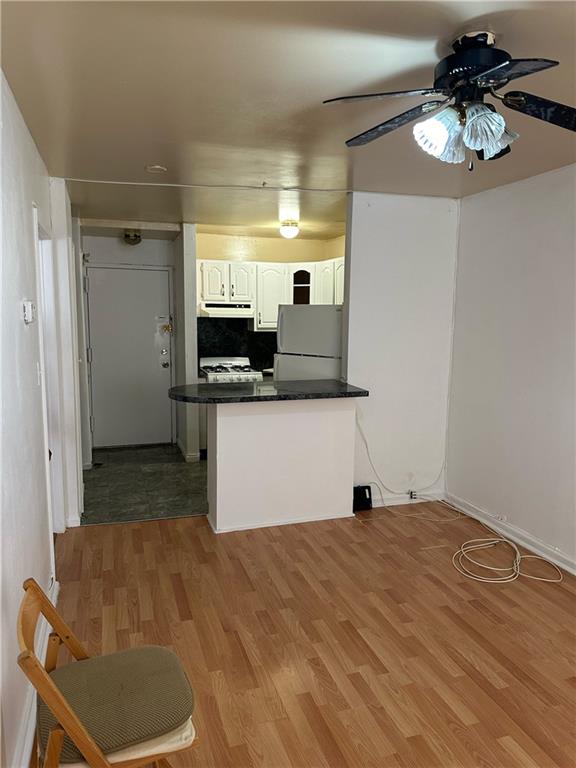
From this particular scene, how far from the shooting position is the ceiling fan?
1.58 metres

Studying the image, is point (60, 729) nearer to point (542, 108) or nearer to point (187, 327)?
point (542, 108)

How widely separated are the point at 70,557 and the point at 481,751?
2.49 m

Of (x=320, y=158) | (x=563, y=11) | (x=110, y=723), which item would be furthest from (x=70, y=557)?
(x=563, y=11)

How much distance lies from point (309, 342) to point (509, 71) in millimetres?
3084

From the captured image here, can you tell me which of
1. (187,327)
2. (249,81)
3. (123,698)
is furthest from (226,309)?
(123,698)

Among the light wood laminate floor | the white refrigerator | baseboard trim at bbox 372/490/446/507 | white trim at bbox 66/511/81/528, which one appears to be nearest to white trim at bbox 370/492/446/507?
baseboard trim at bbox 372/490/446/507

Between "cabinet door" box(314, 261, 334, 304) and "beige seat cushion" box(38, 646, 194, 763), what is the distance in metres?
4.37

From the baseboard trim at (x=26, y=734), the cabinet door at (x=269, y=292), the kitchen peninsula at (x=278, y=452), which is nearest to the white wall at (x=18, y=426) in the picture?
the baseboard trim at (x=26, y=734)

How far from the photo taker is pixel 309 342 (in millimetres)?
4473

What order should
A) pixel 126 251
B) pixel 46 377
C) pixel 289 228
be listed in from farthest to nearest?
pixel 126 251 < pixel 289 228 < pixel 46 377

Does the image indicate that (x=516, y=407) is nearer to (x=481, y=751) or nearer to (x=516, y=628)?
(x=516, y=628)

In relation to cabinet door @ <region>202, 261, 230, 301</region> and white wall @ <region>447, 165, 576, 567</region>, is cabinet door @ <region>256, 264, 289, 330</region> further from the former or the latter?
white wall @ <region>447, 165, 576, 567</region>

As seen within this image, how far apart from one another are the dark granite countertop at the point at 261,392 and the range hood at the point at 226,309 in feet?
5.97

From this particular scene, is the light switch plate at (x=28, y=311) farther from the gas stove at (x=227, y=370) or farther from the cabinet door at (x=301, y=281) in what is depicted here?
the cabinet door at (x=301, y=281)
